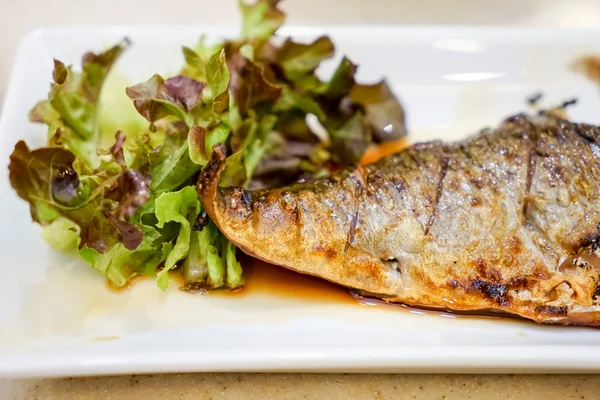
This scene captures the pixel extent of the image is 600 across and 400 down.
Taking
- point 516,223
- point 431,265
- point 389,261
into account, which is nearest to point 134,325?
point 389,261

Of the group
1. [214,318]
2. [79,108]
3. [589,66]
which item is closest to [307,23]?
[589,66]

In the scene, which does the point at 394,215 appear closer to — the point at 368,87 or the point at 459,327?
the point at 459,327

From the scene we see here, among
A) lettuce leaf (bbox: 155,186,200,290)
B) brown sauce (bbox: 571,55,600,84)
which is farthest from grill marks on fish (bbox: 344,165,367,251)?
brown sauce (bbox: 571,55,600,84)

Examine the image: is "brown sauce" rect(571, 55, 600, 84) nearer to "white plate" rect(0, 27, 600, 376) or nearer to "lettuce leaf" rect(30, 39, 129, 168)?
"white plate" rect(0, 27, 600, 376)

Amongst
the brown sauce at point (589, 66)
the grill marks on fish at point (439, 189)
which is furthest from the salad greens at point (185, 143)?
the brown sauce at point (589, 66)

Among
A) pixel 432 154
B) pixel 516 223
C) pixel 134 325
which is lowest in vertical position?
pixel 134 325

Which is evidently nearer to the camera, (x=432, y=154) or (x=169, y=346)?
(x=169, y=346)

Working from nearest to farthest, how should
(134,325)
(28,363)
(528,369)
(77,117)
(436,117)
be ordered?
(28,363) → (528,369) → (134,325) → (77,117) → (436,117)

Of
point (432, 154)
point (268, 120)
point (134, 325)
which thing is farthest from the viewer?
point (268, 120)
